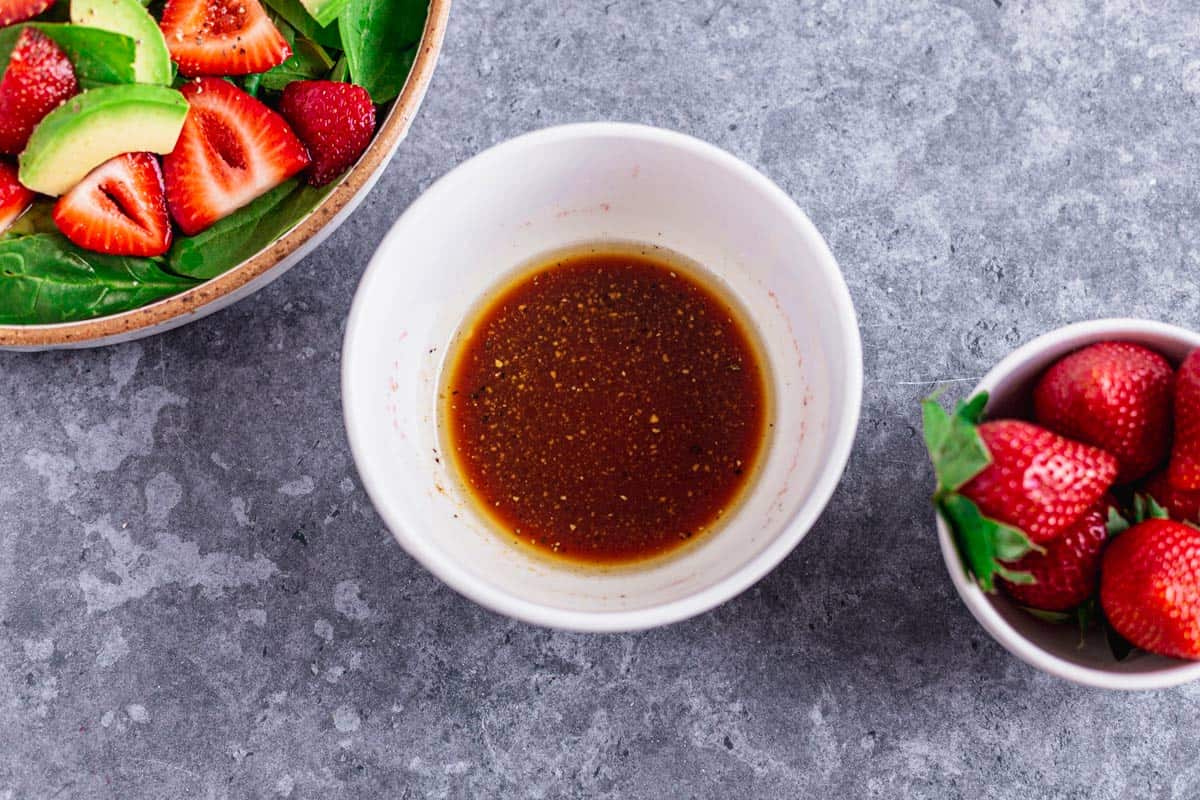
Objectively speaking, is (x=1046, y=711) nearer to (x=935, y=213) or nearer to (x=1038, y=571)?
(x=1038, y=571)

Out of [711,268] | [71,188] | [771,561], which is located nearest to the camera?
[771,561]

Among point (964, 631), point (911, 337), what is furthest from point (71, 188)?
point (964, 631)

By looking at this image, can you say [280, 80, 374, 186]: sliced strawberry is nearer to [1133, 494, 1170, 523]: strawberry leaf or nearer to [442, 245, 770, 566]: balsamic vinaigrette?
[442, 245, 770, 566]: balsamic vinaigrette

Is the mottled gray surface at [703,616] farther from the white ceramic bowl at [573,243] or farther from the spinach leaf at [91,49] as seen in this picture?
the spinach leaf at [91,49]

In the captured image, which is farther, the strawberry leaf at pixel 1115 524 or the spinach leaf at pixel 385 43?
the spinach leaf at pixel 385 43

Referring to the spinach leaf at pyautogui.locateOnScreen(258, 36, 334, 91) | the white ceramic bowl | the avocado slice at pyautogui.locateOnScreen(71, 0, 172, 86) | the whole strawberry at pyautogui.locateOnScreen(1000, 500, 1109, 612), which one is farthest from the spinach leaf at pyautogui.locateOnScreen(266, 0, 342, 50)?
the whole strawberry at pyautogui.locateOnScreen(1000, 500, 1109, 612)

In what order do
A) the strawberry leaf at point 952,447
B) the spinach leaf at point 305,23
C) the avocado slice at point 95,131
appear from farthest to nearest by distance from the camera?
the spinach leaf at point 305,23 → the avocado slice at point 95,131 → the strawberry leaf at point 952,447

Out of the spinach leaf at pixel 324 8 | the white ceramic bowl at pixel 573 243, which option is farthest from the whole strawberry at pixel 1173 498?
the spinach leaf at pixel 324 8
